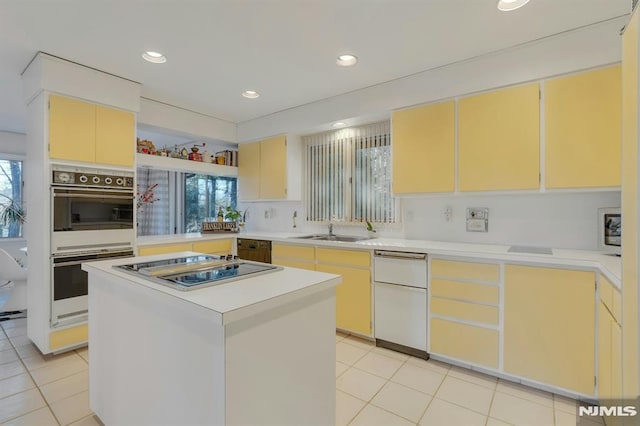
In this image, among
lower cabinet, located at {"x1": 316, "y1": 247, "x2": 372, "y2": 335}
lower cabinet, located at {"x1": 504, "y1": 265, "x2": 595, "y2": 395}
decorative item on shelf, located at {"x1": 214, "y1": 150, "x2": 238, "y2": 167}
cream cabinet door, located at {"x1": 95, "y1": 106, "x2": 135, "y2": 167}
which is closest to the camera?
lower cabinet, located at {"x1": 504, "y1": 265, "x2": 595, "y2": 395}

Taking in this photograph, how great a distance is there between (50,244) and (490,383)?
3.66m

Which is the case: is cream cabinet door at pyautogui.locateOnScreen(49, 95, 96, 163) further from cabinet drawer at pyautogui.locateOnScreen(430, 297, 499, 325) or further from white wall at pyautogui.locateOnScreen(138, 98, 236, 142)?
cabinet drawer at pyautogui.locateOnScreen(430, 297, 499, 325)

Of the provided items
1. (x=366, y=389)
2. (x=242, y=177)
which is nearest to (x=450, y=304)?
(x=366, y=389)

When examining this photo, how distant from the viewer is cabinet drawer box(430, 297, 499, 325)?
89.7 inches

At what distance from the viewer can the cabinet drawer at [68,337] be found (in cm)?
260

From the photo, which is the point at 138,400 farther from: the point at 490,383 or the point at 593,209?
the point at 593,209

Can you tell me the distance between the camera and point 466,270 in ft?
7.78

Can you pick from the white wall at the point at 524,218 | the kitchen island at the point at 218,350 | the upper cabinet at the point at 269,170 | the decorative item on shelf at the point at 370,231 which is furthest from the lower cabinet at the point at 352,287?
the kitchen island at the point at 218,350

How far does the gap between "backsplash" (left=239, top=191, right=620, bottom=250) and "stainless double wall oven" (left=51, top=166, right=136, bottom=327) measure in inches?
102

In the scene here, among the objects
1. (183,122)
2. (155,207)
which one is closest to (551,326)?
(183,122)

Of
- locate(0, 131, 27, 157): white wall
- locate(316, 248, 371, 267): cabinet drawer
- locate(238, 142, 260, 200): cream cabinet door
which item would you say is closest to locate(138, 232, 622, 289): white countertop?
locate(316, 248, 371, 267): cabinet drawer

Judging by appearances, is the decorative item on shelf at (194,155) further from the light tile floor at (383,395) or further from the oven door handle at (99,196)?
the light tile floor at (383,395)

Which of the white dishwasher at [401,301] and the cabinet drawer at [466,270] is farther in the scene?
the white dishwasher at [401,301]
